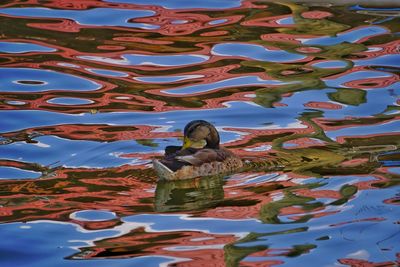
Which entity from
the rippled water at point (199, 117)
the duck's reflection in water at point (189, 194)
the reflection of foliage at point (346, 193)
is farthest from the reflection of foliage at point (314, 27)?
the reflection of foliage at point (346, 193)

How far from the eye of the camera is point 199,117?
13.0m

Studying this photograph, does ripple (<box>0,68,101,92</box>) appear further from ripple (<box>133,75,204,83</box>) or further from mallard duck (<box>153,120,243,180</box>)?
Answer: mallard duck (<box>153,120,243,180</box>)

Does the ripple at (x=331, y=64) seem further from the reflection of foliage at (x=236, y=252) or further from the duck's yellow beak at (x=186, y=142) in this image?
the reflection of foliage at (x=236, y=252)

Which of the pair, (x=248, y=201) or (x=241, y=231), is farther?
(x=248, y=201)

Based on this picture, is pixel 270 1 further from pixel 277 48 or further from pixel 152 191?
pixel 152 191

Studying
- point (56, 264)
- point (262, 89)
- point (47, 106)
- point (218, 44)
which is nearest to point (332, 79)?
point (262, 89)

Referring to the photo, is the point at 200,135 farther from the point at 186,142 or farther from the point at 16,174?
the point at 16,174

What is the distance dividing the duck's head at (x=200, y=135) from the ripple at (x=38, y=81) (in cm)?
278

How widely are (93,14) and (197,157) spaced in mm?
6007

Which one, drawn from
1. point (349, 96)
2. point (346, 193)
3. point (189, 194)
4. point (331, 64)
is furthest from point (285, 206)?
point (331, 64)

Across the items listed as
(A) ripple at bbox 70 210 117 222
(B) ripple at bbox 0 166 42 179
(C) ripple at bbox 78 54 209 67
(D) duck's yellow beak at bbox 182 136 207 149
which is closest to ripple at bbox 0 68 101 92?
(C) ripple at bbox 78 54 209 67

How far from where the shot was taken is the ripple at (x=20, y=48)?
612 inches

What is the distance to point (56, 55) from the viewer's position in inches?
603

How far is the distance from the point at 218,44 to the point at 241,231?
21.4ft
